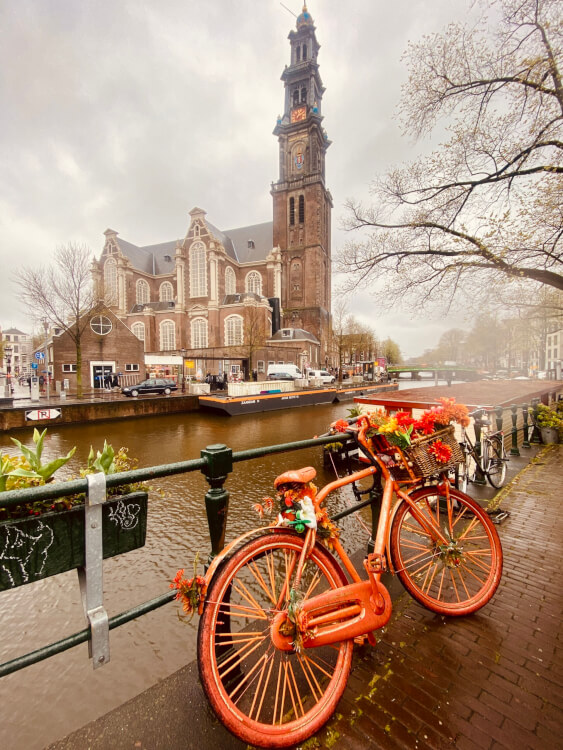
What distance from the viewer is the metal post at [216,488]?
5.56 feet

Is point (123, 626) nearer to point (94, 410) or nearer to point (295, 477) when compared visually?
point (295, 477)

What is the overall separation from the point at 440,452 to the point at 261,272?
49.3m

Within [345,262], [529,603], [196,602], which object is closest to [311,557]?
[196,602]

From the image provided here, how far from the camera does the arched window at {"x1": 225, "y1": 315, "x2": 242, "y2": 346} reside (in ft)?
139

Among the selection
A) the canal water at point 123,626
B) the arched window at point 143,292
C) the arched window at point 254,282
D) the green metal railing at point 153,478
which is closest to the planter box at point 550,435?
the canal water at point 123,626

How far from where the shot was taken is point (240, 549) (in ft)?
4.63

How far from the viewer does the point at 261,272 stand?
4878cm

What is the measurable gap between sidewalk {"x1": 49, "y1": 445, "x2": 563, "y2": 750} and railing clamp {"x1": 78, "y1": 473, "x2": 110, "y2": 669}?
1.22 feet

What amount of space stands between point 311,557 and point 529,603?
6.17ft

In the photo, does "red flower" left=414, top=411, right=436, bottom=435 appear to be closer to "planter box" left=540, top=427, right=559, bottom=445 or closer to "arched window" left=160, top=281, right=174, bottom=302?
"planter box" left=540, top=427, right=559, bottom=445

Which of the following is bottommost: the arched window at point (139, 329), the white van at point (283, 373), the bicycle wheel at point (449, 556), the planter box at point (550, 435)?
the planter box at point (550, 435)

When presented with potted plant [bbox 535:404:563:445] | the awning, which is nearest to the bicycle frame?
potted plant [bbox 535:404:563:445]

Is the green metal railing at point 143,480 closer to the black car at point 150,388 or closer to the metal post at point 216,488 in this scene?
the metal post at point 216,488

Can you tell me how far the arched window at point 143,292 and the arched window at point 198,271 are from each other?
10.3 meters
